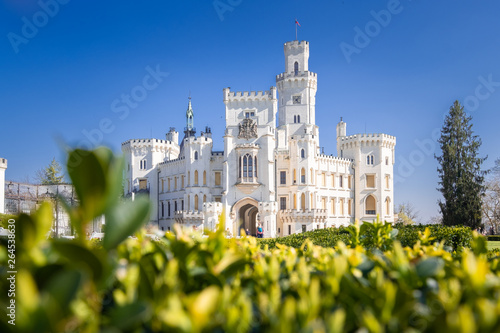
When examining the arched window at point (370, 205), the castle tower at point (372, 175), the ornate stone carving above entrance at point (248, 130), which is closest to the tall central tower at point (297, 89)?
the castle tower at point (372, 175)

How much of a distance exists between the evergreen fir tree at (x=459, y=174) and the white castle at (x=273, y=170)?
32.2 feet

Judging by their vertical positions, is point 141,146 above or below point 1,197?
above

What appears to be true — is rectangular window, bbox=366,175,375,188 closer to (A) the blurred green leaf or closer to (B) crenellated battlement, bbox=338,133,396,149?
(B) crenellated battlement, bbox=338,133,396,149

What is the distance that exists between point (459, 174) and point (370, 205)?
1289 centimetres

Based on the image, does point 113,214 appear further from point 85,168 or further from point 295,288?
point 295,288

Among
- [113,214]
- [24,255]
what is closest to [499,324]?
[113,214]

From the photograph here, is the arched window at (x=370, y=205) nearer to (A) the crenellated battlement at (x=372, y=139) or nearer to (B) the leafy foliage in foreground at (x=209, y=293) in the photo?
(A) the crenellated battlement at (x=372, y=139)

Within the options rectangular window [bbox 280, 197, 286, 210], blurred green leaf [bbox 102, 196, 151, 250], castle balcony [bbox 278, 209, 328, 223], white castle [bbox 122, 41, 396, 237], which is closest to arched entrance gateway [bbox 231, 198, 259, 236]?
white castle [bbox 122, 41, 396, 237]

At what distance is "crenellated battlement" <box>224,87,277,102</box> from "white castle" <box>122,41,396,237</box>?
0.36 feet

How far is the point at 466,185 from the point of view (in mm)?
43719

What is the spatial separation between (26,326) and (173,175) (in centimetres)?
5279

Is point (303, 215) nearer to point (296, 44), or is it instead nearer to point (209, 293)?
point (296, 44)

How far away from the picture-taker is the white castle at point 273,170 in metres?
45.9

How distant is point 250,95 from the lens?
47438mm
